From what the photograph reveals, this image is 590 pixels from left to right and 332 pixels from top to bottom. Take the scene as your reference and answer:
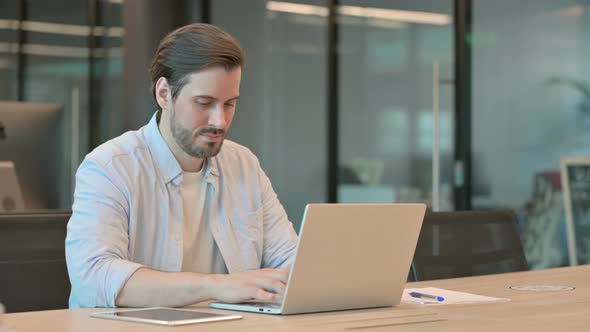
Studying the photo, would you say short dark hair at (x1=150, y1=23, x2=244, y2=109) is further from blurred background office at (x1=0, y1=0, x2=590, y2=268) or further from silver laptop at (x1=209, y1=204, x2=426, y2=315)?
blurred background office at (x1=0, y1=0, x2=590, y2=268)

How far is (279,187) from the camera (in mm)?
6109

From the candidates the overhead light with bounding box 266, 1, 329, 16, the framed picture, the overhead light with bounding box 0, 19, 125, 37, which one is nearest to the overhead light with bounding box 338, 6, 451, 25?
the overhead light with bounding box 266, 1, 329, 16

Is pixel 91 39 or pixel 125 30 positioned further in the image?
pixel 91 39

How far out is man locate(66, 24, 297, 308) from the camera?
6.61ft

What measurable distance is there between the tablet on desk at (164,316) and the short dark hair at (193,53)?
63 cm

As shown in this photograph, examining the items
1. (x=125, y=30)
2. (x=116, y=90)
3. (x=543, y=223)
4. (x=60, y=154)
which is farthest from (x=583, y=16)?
(x=116, y=90)

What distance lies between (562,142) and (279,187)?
180 cm

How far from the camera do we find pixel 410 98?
5.78 meters

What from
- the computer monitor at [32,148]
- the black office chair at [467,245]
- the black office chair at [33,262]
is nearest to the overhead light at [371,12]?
the black office chair at [467,245]

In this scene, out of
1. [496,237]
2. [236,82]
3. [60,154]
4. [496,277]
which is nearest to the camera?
[236,82]

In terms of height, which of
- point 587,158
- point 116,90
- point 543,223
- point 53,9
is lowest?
point 543,223

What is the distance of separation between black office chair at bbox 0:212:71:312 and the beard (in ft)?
1.13

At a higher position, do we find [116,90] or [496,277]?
[116,90]

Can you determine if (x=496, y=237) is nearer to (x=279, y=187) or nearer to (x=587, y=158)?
(x=587, y=158)
